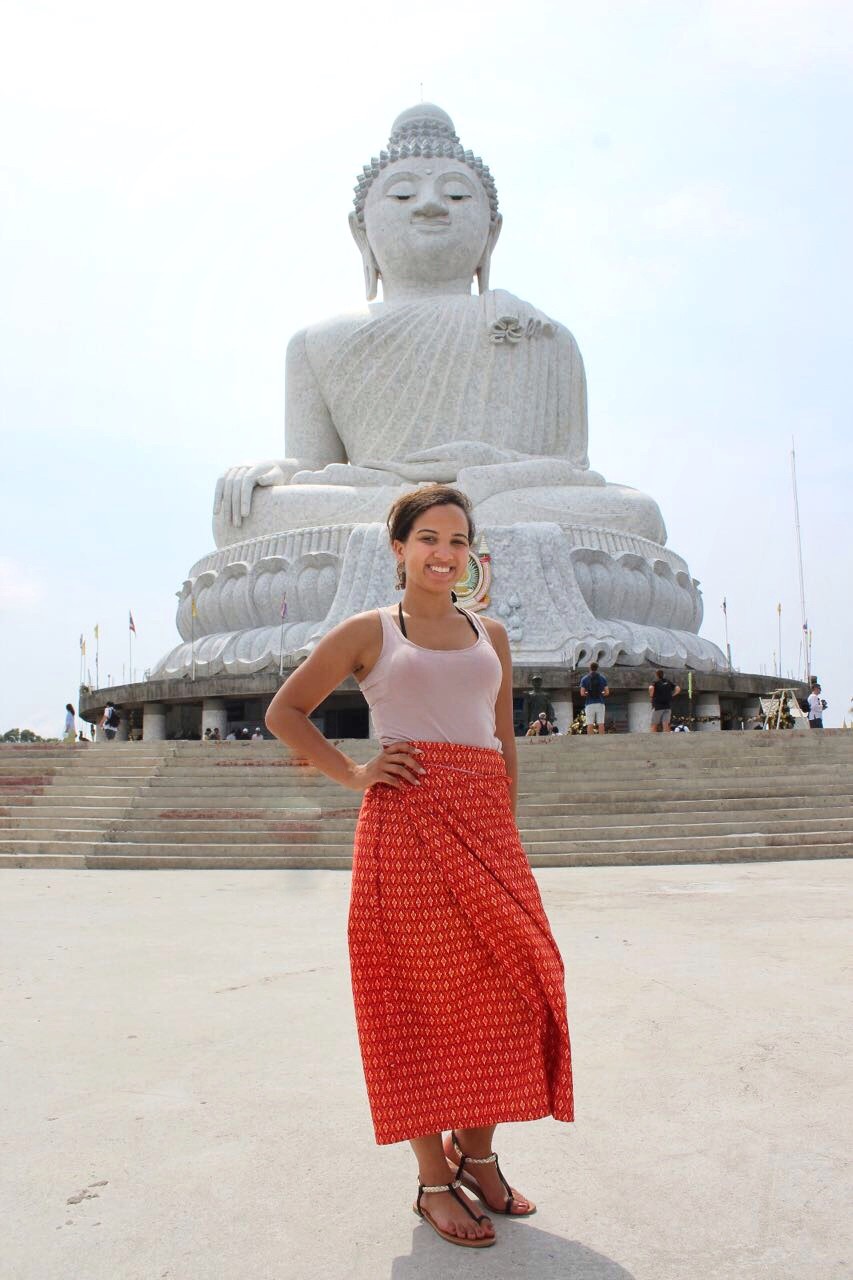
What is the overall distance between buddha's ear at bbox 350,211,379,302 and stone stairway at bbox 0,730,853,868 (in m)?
10.6

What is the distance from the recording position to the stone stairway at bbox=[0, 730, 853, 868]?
7.34 meters

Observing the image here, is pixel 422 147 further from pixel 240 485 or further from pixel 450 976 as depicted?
pixel 450 976

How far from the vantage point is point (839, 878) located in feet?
19.9

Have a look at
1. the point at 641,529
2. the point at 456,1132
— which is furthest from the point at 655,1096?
the point at 641,529

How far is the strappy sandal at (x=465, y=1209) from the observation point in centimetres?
175

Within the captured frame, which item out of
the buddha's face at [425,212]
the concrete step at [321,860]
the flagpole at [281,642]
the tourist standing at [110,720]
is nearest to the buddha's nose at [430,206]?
the buddha's face at [425,212]

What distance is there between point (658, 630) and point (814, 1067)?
12909 millimetres

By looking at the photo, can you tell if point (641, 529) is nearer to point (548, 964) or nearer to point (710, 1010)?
point (710, 1010)

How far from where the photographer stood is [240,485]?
1619cm

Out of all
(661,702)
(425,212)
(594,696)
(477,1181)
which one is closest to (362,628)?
(477,1181)

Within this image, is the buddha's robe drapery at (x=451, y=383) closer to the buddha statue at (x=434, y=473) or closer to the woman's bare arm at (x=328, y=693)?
the buddha statue at (x=434, y=473)

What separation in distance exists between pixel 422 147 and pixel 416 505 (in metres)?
17.0

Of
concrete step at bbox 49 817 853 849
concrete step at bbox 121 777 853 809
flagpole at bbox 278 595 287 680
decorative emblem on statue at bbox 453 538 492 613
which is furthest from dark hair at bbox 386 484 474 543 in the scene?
decorative emblem on statue at bbox 453 538 492 613

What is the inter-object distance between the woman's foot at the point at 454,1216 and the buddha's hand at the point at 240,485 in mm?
14615
